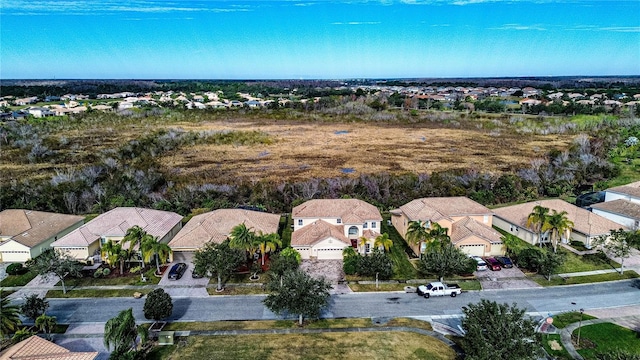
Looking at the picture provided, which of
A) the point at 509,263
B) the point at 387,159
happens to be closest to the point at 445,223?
the point at 509,263

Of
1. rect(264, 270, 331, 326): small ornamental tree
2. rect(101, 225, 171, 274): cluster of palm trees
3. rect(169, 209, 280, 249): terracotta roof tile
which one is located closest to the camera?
rect(264, 270, 331, 326): small ornamental tree

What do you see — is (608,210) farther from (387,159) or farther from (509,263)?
(387,159)

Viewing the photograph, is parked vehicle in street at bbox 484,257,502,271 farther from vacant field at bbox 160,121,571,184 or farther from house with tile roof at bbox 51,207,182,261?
vacant field at bbox 160,121,571,184

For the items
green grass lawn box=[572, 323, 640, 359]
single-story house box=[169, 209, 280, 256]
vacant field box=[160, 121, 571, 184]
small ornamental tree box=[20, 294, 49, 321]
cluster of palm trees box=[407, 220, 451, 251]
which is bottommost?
vacant field box=[160, 121, 571, 184]

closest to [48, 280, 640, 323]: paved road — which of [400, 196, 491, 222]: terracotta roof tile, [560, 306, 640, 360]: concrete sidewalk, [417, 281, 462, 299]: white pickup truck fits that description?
[417, 281, 462, 299]: white pickup truck

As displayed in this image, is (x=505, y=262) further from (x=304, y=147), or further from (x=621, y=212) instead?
(x=304, y=147)

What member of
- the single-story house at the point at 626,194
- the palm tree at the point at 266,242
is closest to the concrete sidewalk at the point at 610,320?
the single-story house at the point at 626,194
